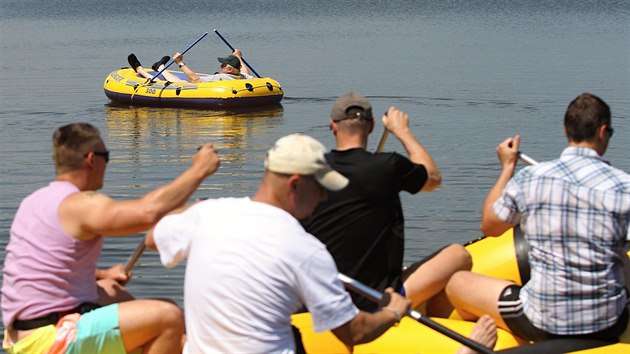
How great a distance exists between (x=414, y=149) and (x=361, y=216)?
0.58 meters

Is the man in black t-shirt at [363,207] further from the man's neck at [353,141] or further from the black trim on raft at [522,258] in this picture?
the black trim on raft at [522,258]

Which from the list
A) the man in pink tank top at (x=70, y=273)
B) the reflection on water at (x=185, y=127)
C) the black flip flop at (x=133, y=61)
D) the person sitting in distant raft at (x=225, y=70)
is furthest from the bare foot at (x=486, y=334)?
the black flip flop at (x=133, y=61)

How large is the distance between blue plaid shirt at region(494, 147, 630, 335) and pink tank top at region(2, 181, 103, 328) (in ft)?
5.68

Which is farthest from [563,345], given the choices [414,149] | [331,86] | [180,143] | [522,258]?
[331,86]

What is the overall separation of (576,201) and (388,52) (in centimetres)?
2301

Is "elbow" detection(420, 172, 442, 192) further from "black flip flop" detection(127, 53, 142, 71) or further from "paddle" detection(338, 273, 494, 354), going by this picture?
"black flip flop" detection(127, 53, 142, 71)

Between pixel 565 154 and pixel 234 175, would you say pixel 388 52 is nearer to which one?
pixel 234 175

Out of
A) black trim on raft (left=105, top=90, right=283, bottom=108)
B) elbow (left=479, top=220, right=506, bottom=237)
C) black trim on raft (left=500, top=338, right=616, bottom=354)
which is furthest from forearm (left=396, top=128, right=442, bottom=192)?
black trim on raft (left=105, top=90, right=283, bottom=108)

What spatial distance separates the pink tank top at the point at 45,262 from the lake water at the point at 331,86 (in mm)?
3474

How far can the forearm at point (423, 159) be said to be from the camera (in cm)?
536

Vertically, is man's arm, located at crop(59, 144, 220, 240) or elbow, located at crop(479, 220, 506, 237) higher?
man's arm, located at crop(59, 144, 220, 240)

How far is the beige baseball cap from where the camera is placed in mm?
3641

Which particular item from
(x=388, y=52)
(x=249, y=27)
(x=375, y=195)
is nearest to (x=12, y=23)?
(x=249, y=27)

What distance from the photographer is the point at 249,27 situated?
119 feet
